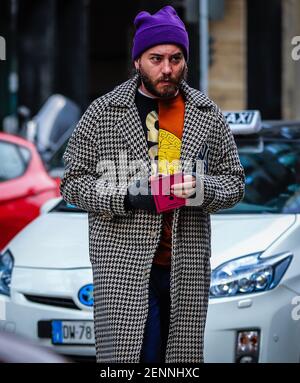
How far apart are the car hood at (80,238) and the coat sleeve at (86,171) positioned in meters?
1.48

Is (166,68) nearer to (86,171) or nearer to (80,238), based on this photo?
(86,171)

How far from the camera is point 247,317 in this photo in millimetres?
6004

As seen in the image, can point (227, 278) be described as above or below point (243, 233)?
below

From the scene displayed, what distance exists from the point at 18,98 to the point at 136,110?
18.7 m

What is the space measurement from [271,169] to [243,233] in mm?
1074

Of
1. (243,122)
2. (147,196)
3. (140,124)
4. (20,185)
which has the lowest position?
(20,185)

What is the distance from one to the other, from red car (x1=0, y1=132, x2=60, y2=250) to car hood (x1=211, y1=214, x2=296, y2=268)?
3.13m

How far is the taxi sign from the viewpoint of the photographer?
23.4 feet

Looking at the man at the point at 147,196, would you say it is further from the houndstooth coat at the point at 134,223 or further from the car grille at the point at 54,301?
the car grille at the point at 54,301

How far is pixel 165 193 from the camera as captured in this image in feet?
14.9

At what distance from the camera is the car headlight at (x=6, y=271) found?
6709mm

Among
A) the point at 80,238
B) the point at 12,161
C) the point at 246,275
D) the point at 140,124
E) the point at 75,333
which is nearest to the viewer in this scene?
the point at 140,124

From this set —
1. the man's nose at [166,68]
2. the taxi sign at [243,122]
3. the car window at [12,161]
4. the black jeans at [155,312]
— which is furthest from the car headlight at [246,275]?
the car window at [12,161]

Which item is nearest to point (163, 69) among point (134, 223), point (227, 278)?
point (134, 223)
